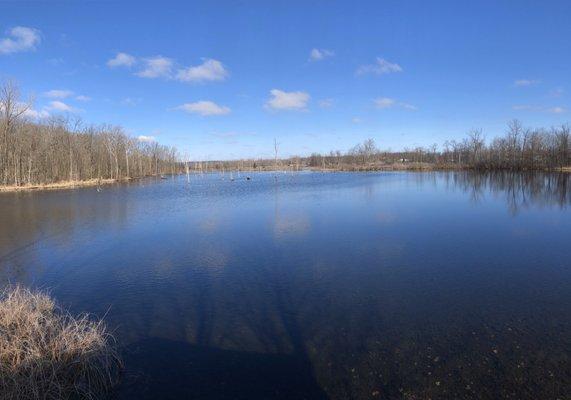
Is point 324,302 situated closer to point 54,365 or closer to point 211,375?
point 211,375

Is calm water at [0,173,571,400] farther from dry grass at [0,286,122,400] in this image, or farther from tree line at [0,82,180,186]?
tree line at [0,82,180,186]

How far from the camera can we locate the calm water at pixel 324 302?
16.9 ft

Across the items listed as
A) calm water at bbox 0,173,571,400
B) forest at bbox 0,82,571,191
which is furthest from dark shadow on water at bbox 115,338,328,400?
forest at bbox 0,82,571,191

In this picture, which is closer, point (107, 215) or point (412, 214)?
point (412, 214)

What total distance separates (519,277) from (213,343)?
7.38 metres

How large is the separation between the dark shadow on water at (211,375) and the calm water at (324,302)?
0.08 feet

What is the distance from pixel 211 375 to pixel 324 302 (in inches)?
125

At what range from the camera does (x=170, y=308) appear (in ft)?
25.3

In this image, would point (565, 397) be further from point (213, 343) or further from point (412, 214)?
point (412, 214)

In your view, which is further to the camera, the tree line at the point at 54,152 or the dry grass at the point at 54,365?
the tree line at the point at 54,152

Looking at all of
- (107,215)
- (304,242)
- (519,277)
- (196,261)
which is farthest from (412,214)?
(107,215)

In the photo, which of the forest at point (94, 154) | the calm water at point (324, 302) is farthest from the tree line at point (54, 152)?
the calm water at point (324, 302)

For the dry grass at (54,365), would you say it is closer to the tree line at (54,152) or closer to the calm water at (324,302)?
the calm water at (324,302)

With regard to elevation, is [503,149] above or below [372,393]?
above
